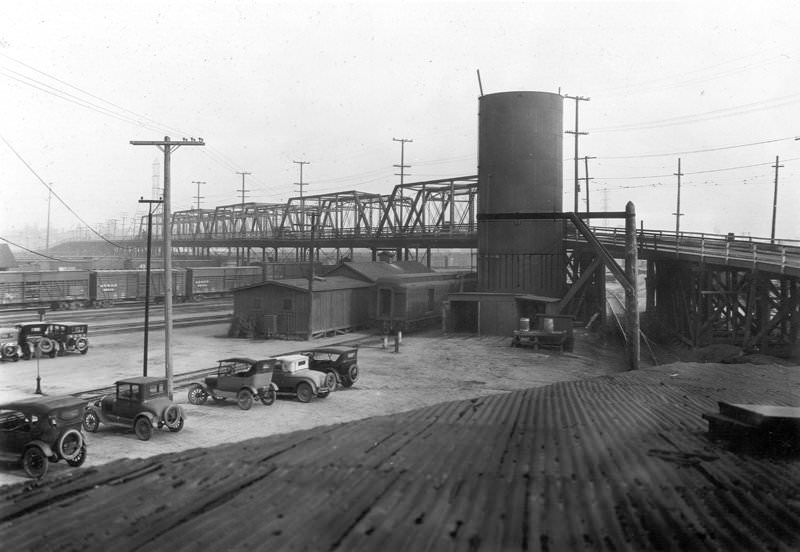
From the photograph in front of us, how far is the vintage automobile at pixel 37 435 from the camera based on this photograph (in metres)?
12.4

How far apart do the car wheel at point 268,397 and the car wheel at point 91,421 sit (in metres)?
4.92

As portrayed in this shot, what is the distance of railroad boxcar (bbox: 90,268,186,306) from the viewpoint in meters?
50.4

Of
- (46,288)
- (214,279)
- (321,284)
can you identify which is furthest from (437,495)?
(214,279)

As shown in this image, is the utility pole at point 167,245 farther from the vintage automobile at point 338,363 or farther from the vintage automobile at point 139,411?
the vintage automobile at point 338,363

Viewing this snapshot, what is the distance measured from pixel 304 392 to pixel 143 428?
5.49 m

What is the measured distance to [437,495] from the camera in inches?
203

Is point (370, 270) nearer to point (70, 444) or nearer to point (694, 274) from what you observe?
point (694, 274)

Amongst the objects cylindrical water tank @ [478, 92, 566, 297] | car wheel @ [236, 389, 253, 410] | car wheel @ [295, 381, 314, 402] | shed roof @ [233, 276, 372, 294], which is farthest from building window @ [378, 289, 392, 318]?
car wheel @ [236, 389, 253, 410]

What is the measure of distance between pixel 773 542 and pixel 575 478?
1783 mm

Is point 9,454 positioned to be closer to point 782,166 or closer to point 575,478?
point 575,478

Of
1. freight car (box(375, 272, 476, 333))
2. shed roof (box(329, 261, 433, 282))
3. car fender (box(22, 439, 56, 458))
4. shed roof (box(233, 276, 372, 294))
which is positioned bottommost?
car fender (box(22, 439, 56, 458))

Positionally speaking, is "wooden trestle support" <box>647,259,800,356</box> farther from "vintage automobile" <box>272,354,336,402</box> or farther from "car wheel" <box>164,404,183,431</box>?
"car wheel" <box>164,404,183,431</box>

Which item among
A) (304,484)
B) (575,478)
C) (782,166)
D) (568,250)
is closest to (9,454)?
(304,484)

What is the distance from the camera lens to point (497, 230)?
41.6 meters
